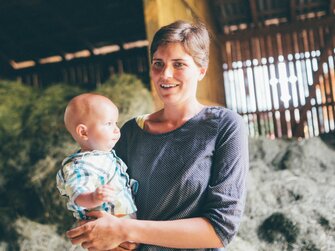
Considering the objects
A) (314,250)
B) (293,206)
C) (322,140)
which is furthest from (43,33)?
(314,250)

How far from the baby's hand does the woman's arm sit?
53mm

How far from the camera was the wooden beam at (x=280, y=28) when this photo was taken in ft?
22.5

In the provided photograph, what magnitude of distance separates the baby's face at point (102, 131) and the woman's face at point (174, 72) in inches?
7.9

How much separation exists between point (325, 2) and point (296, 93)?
1.16m

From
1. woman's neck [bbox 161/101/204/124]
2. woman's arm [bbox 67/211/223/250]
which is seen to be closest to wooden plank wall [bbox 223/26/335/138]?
woman's neck [bbox 161/101/204/124]

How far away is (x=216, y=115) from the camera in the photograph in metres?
1.70

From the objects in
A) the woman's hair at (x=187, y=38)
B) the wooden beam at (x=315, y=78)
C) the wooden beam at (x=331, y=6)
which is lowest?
the wooden beam at (x=315, y=78)

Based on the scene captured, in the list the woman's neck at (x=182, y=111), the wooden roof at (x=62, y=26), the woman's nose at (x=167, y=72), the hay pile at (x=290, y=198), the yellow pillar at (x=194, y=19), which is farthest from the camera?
the wooden roof at (x=62, y=26)

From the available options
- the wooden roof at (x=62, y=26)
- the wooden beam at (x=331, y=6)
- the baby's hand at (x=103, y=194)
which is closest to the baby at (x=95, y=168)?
the baby's hand at (x=103, y=194)

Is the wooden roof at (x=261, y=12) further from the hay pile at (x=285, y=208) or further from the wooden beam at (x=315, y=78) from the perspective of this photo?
the hay pile at (x=285, y=208)

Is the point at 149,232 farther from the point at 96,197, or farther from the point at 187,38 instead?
the point at 187,38

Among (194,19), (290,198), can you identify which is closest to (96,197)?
(290,198)

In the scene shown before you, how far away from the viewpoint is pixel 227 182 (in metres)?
1.60

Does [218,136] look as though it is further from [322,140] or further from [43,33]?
[43,33]
